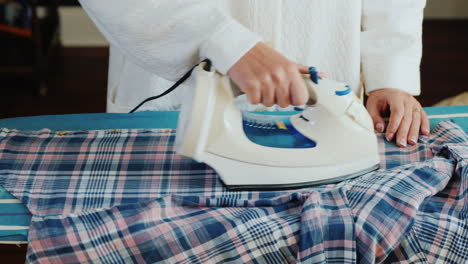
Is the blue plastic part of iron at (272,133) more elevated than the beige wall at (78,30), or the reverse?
the blue plastic part of iron at (272,133)

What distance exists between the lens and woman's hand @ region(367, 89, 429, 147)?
1255 mm

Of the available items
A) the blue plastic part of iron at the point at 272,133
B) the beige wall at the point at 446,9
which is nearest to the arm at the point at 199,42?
the blue plastic part of iron at the point at 272,133

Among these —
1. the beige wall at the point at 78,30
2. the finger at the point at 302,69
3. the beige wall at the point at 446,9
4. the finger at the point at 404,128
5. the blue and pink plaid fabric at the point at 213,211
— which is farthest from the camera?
the beige wall at the point at 446,9

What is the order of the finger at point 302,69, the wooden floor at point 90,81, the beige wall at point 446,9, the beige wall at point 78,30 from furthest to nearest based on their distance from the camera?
the beige wall at point 446,9
the beige wall at point 78,30
the wooden floor at point 90,81
the finger at point 302,69

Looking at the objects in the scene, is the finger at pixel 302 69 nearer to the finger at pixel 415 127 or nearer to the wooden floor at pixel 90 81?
the finger at pixel 415 127

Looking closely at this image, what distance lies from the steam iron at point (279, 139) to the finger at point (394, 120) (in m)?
0.13

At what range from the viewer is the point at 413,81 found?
137cm

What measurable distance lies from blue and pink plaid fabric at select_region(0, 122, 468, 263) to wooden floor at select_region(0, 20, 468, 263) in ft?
7.14

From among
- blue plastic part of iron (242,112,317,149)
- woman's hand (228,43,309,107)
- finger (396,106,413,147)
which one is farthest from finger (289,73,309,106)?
finger (396,106,413,147)

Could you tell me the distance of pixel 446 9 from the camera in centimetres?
463

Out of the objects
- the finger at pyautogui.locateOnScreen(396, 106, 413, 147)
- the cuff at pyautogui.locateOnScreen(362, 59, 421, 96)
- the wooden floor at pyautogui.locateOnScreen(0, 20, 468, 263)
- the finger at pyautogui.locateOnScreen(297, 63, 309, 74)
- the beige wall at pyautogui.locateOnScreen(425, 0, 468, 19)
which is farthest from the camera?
the beige wall at pyautogui.locateOnScreen(425, 0, 468, 19)

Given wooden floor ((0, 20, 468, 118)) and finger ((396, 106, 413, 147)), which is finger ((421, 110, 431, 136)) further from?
wooden floor ((0, 20, 468, 118))

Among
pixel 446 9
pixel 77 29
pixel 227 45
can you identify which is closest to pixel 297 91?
pixel 227 45

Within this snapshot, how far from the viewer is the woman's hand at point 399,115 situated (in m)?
1.25
